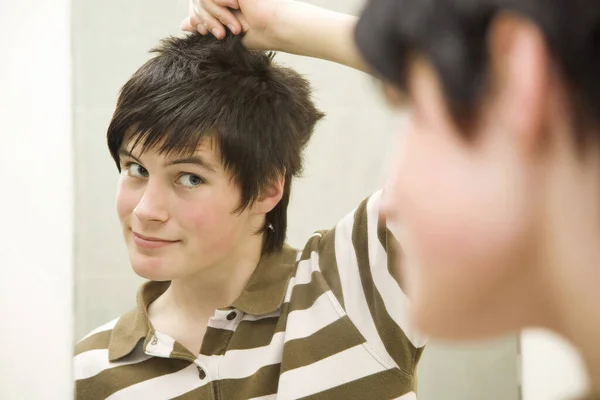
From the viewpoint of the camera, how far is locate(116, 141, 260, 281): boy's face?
669mm

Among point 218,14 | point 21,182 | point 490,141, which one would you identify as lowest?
point 490,141

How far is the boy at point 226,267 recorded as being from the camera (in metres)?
0.68

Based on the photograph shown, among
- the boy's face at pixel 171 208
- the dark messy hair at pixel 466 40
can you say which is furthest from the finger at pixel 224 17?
the dark messy hair at pixel 466 40

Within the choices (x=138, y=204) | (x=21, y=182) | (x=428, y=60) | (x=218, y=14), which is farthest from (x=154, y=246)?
(x=428, y=60)

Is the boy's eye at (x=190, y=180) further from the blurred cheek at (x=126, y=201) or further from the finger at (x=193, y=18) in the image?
the finger at (x=193, y=18)

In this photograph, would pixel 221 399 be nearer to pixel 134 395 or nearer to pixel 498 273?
pixel 134 395

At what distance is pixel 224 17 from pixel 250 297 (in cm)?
33

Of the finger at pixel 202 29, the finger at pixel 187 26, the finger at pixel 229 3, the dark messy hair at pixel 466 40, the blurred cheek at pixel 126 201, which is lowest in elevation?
the dark messy hair at pixel 466 40

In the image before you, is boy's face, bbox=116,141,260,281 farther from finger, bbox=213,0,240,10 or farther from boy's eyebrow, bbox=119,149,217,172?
finger, bbox=213,0,240,10

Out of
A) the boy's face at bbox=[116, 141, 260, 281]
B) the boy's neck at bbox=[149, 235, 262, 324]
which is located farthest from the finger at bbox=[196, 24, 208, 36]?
the boy's neck at bbox=[149, 235, 262, 324]

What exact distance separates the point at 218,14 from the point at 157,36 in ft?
0.30

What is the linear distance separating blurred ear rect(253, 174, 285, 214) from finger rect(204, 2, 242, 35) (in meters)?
0.18

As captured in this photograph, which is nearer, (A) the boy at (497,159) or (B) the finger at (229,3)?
(A) the boy at (497,159)

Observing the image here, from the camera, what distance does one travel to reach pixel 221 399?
70cm
